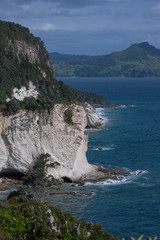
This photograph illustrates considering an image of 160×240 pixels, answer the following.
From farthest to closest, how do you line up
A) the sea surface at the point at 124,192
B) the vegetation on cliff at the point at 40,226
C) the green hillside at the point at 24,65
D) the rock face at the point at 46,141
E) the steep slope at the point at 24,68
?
the green hillside at the point at 24,65, the steep slope at the point at 24,68, the rock face at the point at 46,141, the sea surface at the point at 124,192, the vegetation on cliff at the point at 40,226

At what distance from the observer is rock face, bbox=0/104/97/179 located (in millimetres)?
48781

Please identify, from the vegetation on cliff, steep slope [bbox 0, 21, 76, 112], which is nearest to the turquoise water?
the vegetation on cliff

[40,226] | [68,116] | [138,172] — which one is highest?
[68,116]

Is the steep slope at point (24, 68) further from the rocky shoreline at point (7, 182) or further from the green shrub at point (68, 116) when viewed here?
the rocky shoreline at point (7, 182)

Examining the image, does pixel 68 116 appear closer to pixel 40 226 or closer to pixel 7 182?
pixel 7 182

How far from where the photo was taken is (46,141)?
5112 centimetres

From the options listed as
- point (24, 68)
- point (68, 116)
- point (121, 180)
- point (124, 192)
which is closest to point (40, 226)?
point (124, 192)

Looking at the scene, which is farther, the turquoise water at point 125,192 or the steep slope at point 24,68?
the steep slope at point 24,68

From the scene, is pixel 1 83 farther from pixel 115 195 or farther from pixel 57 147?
pixel 115 195

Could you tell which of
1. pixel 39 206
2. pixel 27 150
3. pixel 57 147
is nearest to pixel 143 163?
pixel 57 147

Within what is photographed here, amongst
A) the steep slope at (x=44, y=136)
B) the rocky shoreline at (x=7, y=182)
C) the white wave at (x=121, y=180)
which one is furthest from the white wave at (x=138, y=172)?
the rocky shoreline at (x=7, y=182)

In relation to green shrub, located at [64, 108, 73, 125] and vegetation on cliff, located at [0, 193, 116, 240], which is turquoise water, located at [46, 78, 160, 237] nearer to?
vegetation on cliff, located at [0, 193, 116, 240]

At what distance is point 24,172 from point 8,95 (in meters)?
24.7

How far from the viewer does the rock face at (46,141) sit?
4878 centimetres
